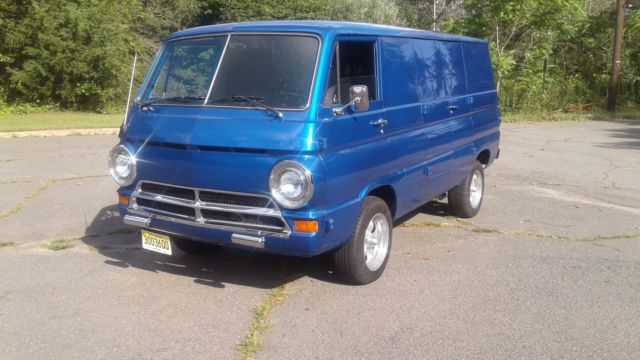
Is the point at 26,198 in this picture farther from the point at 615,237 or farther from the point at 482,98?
the point at 615,237

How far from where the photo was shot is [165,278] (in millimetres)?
5582

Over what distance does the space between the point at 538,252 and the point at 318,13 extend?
79.5ft

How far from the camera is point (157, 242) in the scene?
531 centimetres

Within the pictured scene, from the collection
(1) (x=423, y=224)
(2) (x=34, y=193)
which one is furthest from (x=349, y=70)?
(2) (x=34, y=193)

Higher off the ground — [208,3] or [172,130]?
[208,3]

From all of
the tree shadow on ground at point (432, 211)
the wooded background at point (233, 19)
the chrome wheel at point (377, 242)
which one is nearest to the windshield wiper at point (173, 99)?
the chrome wheel at point (377, 242)

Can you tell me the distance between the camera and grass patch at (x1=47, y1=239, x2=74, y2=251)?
6434 mm

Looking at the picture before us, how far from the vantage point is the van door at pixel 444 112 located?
6.35 metres

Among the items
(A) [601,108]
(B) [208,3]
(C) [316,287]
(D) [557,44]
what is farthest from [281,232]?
(B) [208,3]

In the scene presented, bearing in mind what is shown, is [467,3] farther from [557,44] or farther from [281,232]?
[281,232]

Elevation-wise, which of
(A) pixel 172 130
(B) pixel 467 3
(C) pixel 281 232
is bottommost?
(C) pixel 281 232

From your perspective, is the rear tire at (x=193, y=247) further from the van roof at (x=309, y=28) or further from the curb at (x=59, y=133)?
the curb at (x=59, y=133)

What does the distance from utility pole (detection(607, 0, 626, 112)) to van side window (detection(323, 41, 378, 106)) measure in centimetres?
1968

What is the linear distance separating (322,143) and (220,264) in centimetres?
202
